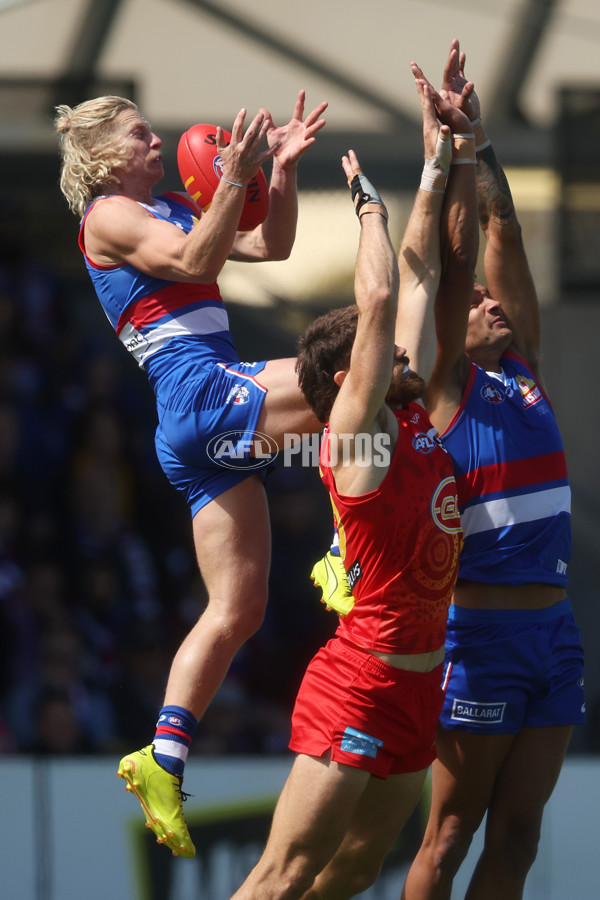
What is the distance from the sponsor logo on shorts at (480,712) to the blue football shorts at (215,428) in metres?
1.02

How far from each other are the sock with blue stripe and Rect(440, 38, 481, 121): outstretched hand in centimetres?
222

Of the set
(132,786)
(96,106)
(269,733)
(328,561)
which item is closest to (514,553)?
(328,561)

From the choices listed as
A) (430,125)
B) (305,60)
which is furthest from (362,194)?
(305,60)

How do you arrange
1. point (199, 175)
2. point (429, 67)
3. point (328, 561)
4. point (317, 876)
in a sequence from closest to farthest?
point (317, 876) < point (328, 561) < point (199, 175) < point (429, 67)

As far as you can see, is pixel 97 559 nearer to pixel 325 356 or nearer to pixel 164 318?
pixel 164 318

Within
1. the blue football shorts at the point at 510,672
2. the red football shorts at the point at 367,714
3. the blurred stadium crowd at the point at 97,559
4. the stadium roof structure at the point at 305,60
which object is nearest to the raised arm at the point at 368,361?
the red football shorts at the point at 367,714

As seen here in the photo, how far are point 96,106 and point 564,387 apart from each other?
4578 mm

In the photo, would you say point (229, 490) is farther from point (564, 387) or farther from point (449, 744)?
A: point (564, 387)

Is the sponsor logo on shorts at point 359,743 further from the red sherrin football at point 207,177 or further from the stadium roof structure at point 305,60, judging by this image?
the stadium roof structure at point 305,60

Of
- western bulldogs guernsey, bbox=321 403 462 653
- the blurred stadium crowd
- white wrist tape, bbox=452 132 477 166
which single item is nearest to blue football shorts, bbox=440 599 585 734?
western bulldogs guernsey, bbox=321 403 462 653

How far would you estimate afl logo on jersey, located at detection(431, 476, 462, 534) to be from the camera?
3.42 metres

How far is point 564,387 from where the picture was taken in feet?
25.4

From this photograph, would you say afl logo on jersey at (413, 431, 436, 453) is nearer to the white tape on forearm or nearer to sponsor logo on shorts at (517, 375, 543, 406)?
sponsor logo on shorts at (517, 375, 543, 406)

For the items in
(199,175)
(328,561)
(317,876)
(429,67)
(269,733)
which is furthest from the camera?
(429,67)
